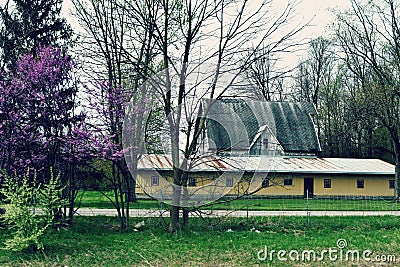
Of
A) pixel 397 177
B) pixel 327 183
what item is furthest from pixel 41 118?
pixel 397 177

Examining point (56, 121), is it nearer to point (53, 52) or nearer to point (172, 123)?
point (53, 52)

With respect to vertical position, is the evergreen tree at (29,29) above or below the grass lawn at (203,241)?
above

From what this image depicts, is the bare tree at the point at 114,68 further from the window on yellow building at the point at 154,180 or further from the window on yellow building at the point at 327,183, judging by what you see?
the window on yellow building at the point at 327,183

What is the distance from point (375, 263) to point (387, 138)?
3573 cm

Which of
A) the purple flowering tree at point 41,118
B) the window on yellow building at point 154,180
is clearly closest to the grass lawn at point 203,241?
the window on yellow building at point 154,180

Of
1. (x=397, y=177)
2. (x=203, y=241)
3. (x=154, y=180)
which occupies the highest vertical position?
(x=397, y=177)

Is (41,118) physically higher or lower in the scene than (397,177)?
higher

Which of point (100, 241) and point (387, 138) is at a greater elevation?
point (387, 138)

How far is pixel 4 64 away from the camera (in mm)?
15688

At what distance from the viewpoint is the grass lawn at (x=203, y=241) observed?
973 centimetres

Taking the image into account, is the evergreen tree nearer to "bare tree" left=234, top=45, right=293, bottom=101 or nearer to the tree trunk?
"bare tree" left=234, top=45, right=293, bottom=101

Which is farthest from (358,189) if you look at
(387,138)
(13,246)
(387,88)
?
(13,246)

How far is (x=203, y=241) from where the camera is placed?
1202 cm

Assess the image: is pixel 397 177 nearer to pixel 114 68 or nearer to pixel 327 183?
pixel 327 183
